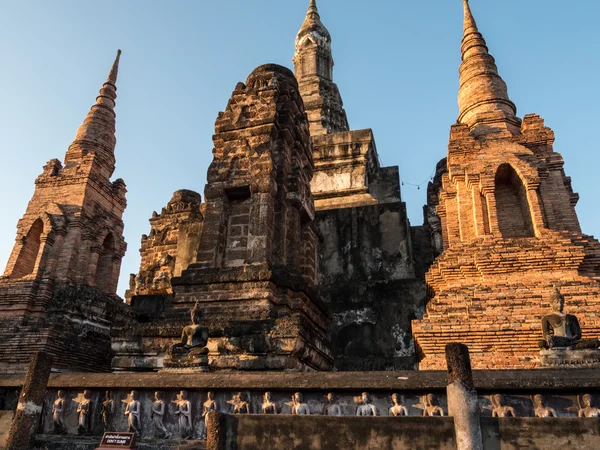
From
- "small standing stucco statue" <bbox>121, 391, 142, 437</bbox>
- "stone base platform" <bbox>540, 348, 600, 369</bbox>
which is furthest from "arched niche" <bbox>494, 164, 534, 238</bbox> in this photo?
"small standing stucco statue" <bbox>121, 391, 142, 437</bbox>

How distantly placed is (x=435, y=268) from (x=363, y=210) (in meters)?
4.30

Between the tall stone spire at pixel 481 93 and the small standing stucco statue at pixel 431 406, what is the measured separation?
1130 centimetres

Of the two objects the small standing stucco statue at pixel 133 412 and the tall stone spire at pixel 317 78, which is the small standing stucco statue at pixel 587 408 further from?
the tall stone spire at pixel 317 78

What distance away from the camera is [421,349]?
1124 centimetres

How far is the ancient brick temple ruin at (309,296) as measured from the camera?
577cm

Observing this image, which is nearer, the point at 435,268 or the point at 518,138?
the point at 435,268

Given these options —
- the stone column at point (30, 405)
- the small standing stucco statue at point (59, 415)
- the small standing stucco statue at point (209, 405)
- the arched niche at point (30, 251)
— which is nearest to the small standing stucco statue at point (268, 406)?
the small standing stucco statue at point (209, 405)

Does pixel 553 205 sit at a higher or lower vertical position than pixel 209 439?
higher

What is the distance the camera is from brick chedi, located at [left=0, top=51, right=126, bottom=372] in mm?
15570

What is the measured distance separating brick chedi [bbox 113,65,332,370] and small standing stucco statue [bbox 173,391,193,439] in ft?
4.52

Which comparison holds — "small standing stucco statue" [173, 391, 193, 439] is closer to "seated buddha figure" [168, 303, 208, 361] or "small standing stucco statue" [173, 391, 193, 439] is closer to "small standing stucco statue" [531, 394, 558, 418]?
"seated buddha figure" [168, 303, 208, 361]

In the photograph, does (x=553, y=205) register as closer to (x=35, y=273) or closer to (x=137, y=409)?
(x=137, y=409)

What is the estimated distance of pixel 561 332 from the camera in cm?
832

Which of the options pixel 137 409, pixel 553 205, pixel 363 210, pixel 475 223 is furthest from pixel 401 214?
pixel 137 409
